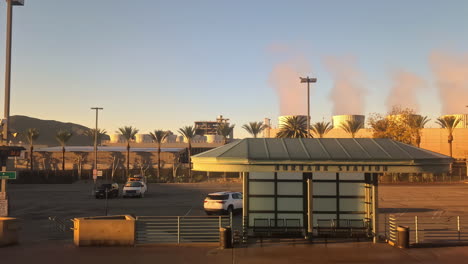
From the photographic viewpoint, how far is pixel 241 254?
15.4 m

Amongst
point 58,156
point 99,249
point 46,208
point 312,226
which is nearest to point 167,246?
point 99,249

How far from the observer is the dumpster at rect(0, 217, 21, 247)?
17078mm

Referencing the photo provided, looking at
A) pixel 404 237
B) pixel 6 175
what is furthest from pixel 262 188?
pixel 6 175

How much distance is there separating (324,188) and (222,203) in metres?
10.8

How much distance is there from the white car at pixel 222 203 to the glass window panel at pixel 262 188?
32.5 feet

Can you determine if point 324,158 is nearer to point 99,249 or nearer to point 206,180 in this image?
point 99,249

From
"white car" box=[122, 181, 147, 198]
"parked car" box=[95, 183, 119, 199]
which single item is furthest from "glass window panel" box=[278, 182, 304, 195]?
"parked car" box=[95, 183, 119, 199]

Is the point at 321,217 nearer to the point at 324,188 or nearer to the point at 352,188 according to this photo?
the point at 324,188

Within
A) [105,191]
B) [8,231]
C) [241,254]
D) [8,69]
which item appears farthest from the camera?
[105,191]

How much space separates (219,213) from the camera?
27906 mm

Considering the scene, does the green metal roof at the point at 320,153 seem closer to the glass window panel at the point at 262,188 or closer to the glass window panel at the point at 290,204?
the glass window panel at the point at 262,188

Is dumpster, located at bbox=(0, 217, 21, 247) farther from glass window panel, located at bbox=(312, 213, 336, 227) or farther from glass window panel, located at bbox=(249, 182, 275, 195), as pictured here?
glass window panel, located at bbox=(312, 213, 336, 227)

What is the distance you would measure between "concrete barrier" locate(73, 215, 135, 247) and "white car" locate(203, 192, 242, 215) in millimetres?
11374

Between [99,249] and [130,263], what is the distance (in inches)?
106
